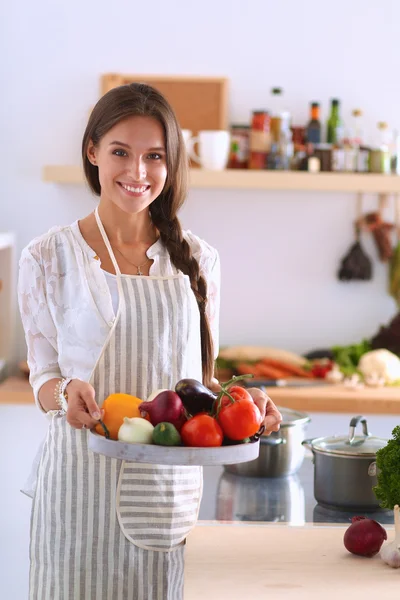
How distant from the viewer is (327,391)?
3.22 metres

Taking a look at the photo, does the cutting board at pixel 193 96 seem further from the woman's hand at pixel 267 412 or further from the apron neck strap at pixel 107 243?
the woman's hand at pixel 267 412

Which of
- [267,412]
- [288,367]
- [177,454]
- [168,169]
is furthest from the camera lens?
[288,367]

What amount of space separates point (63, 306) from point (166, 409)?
363 mm

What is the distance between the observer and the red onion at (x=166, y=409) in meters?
1.34

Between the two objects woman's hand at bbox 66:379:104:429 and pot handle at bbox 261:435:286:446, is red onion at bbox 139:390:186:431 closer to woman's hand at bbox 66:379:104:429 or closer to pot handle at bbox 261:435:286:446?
woman's hand at bbox 66:379:104:429

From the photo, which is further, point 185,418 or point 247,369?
point 247,369

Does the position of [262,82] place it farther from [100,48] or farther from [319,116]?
[100,48]

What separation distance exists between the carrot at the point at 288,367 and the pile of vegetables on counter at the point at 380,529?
1912 millimetres

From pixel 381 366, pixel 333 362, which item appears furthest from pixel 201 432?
pixel 333 362

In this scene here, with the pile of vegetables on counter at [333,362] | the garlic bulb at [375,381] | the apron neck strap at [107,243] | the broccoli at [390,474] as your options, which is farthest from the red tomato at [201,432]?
the garlic bulb at [375,381]

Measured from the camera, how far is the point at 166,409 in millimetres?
1344

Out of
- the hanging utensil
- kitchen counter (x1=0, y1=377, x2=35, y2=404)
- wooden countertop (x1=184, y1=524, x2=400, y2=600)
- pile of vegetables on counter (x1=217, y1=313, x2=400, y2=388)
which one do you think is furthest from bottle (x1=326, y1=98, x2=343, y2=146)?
wooden countertop (x1=184, y1=524, x2=400, y2=600)

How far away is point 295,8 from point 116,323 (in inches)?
91.3

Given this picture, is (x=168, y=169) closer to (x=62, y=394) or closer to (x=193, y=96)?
(x=62, y=394)
